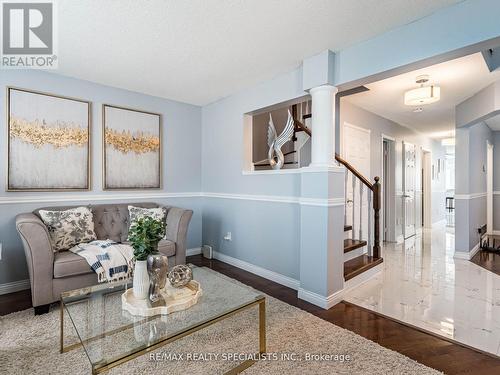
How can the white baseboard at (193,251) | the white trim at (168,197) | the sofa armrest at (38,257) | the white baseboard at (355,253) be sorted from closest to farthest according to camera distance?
1. the sofa armrest at (38,257)
2. the white trim at (168,197)
3. the white baseboard at (355,253)
4. the white baseboard at (193,251)

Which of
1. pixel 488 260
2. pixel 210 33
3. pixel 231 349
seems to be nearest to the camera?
pixel 231 349

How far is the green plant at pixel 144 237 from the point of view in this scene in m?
1.75

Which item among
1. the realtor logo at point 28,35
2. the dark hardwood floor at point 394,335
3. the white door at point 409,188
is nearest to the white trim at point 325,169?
the dark hardwood floor at point 394,335

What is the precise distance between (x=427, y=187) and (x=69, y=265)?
765cm

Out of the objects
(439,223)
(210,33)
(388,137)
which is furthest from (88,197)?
(439,223)

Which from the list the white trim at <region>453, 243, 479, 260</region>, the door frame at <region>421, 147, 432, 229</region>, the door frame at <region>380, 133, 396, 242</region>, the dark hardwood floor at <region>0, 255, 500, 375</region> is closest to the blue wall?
the dark hardwood floor at <region>0, 255, 500, 375</region>

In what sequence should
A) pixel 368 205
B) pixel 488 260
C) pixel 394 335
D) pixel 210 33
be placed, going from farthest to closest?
pixel 488 260 < pixel 368 205 < pixel 210 33 < pixel 394 335

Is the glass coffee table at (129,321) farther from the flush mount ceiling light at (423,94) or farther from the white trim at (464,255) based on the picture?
the white trim at (464,255)

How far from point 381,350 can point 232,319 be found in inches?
44.5

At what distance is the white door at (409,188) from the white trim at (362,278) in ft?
8.59

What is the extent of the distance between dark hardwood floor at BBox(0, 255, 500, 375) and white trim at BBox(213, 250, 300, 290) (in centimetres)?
8

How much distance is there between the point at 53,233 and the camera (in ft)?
8.79

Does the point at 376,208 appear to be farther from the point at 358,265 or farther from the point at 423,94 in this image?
the point at 423,94

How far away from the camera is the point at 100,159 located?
3422 mm
